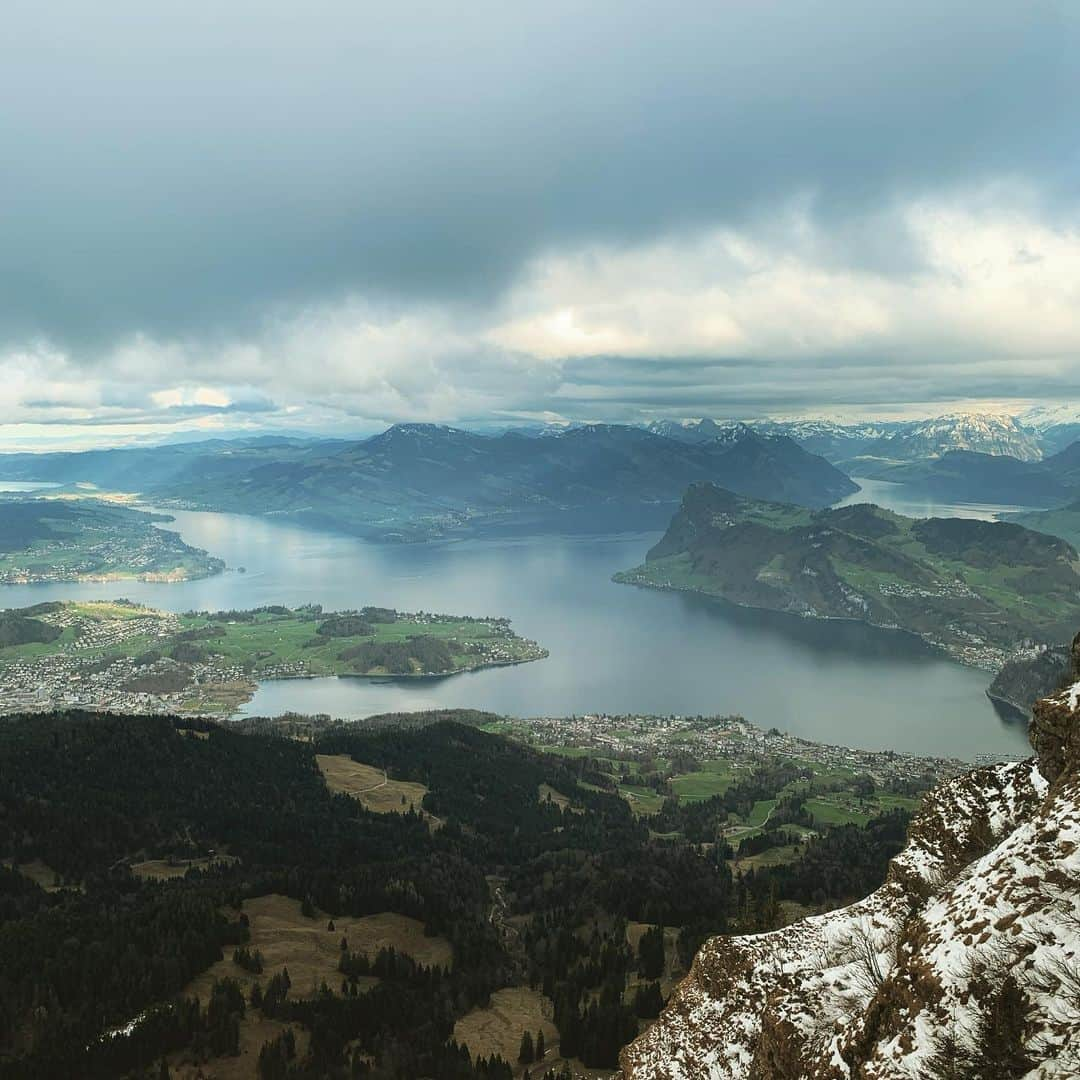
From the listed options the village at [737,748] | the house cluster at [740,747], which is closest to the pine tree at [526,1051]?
the village at [737,748]

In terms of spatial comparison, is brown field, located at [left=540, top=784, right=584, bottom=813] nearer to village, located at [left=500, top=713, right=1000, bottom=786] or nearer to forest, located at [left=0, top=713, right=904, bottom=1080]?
forest, located at [left=0, top=713, right=904, bottom=1080]

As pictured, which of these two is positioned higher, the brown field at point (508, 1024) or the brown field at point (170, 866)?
the brown field at point (508, 1024)

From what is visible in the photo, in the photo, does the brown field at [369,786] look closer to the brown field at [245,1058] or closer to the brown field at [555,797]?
the brown field at [555,797]

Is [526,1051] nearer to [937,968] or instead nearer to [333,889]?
[333,889]

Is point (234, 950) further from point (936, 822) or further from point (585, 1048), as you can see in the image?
point (936, 822)

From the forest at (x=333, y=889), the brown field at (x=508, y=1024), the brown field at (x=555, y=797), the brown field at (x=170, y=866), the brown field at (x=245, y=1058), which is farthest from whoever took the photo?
the brown field at (x=555, y=797)

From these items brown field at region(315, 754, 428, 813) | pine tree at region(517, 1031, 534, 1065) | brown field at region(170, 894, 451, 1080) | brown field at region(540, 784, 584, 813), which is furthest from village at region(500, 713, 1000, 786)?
pine tree at region(517, 1031, 534, 1065)

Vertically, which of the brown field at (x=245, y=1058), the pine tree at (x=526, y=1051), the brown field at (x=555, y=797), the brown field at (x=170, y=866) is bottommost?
the brown field at (x=555, y=797)

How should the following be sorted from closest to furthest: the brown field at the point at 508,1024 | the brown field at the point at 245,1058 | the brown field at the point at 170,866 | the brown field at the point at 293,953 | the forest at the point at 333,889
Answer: the brown field at the point at 245,1058 < the brown field at the point at 293,953 < the forest at the point at 333,889 < the brown field at the point at 508,1024 < the brown field at the point at 170,866
